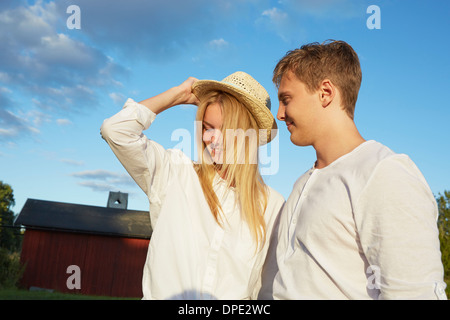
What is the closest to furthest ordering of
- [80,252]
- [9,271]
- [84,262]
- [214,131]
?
[214,131]
[9,271]
[84,262]
[80,252]

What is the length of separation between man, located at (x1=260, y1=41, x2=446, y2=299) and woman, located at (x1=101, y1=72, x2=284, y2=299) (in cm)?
30

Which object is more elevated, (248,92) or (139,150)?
(248,92)

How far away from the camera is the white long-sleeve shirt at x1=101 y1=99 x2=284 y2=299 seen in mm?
2398

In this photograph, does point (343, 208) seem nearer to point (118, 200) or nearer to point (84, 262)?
point (84, 262)

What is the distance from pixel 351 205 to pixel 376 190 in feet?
0.58

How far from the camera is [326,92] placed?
276 cm

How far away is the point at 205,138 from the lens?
300 cm

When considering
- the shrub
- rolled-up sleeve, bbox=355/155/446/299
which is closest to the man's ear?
rolled-up sleeve, bbox=355/155/446/299

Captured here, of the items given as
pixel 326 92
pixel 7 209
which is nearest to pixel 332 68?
pixel 326 92

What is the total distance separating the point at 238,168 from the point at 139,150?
0.92 m

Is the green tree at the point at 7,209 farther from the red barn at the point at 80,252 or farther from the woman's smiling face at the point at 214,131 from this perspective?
the woman's smiling face at the point at 214,131

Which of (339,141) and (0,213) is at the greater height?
(0,213)
